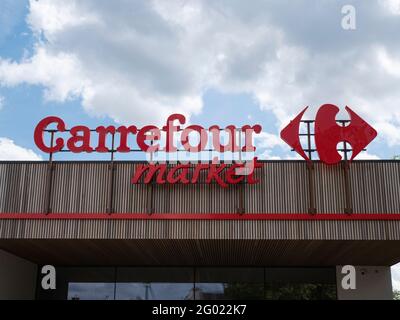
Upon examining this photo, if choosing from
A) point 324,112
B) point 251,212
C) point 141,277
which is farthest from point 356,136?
point 141,277

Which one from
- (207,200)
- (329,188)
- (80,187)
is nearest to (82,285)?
(80,187)

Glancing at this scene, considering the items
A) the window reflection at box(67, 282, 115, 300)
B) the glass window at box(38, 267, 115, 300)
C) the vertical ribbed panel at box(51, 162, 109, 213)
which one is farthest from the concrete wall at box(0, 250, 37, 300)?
the vertical ribbed panel at box(51, 162, 109, 213)

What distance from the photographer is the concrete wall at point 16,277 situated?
59.5ft

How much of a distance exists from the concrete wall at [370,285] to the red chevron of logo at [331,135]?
5.72m

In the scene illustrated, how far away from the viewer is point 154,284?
20812 millimetres

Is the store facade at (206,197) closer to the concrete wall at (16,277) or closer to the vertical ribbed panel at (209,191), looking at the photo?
the vertical ribbed panel at (209,191)

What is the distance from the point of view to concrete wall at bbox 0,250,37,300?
1815 centimetres

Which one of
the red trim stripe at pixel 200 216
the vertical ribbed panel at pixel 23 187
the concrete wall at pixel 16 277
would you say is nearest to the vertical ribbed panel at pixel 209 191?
the vertical ribbed panel at pixel 23 187

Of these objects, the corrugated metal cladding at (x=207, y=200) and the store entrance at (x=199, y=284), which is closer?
the corrugated metal cladding at (x=207, y=200)

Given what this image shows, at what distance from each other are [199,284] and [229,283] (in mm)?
1027

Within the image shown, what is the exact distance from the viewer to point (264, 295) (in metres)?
20.6

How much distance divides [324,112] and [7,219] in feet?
29.2

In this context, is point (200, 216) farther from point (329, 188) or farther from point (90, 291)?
point (90, 291)

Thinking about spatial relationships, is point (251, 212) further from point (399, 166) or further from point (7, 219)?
point (7, 219)
